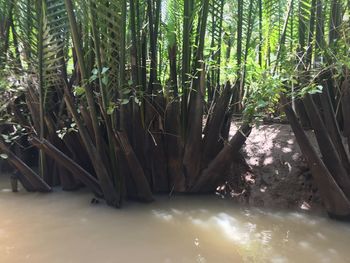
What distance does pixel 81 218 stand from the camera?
98.0 inches

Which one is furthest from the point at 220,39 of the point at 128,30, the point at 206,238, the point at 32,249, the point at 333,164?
the point at 32,249

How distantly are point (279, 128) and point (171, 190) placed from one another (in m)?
0.97

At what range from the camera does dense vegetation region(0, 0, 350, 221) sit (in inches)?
93.9

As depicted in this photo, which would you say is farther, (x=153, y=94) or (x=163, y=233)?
(x=153, y=94)

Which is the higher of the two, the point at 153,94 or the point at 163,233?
the point at 153,94

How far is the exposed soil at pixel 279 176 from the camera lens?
104 inches

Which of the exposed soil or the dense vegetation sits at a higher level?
the dense vegetation

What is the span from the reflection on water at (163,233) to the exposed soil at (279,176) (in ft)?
0.41

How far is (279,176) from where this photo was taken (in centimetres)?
280

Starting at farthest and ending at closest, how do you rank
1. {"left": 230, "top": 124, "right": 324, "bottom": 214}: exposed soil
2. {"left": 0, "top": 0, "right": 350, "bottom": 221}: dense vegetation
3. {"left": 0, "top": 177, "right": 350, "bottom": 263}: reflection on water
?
{"left": 230, "top": 124, "right": 324, "bottom": 214}: exposed soil, {"left": 0, "top": 0, "right": 350, "bottom": 221}: dense vegetation, {"left": 0, "top": 177, "right": 350, "bottom": 263}: reflection on water

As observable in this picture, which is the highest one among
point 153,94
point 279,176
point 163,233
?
point 153,94

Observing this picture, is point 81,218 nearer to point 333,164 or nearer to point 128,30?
point 128,30

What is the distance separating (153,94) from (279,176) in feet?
3.18

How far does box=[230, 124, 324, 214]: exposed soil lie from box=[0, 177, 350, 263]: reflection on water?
12 centimetres
